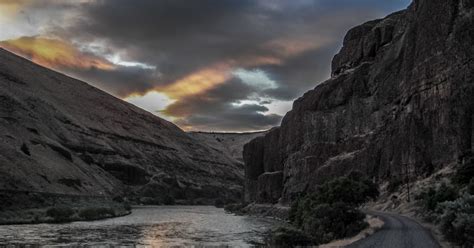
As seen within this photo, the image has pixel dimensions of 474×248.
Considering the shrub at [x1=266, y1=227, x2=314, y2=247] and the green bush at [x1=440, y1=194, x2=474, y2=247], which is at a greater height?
the green bush at [x1=440, y1=194, x2=474, y2=247]

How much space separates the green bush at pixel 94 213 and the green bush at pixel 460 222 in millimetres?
67912

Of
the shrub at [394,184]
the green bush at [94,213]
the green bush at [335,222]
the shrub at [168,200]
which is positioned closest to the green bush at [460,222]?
the green bush at [335,222]

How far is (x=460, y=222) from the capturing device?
2559cm

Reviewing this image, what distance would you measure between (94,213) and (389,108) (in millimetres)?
62319

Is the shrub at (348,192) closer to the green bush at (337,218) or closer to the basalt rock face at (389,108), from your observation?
the green bush at (337,218)

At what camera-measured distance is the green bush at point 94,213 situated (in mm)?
86000

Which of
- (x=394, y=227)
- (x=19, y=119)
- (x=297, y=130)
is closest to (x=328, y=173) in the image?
(x=297, y=130)

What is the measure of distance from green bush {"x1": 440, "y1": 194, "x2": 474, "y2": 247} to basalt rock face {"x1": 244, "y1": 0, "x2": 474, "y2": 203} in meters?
40.9

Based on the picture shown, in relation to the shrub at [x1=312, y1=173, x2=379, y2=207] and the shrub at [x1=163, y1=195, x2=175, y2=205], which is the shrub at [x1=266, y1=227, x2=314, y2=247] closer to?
the shrub at [x1=312, y1=173, x2=379, y2=207]

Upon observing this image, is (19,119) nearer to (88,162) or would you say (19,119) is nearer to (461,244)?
(88,162)

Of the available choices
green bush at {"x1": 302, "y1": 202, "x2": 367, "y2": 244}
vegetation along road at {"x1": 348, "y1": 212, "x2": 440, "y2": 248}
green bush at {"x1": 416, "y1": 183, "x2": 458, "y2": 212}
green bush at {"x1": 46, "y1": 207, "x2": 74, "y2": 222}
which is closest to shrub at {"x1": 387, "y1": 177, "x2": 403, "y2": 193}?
green bush at {"x1": 416, "y1": 183, "x2": 458, "y2": 212}

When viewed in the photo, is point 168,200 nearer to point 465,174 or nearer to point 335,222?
point 465,174

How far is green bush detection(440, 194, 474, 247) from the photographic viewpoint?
987 inches

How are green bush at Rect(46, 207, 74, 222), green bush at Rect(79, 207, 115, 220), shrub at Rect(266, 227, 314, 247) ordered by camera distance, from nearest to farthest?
shrub at Rect(266, 227, 314, 247), green bush at Rect(46, 207, 74, 222), green bush at Rect(79, 207, 115, 220)
